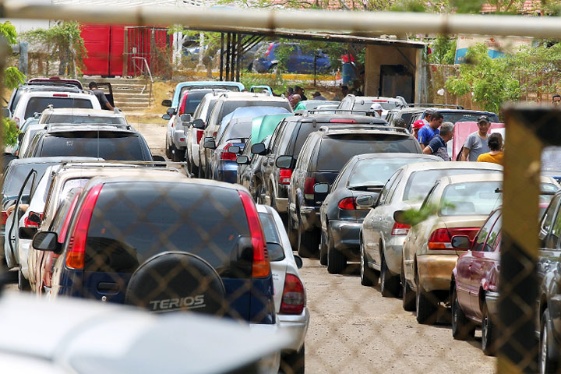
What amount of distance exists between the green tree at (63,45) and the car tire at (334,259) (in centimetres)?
2409

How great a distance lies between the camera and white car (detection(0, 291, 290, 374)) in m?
2.83

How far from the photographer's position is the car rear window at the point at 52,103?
25339 mm

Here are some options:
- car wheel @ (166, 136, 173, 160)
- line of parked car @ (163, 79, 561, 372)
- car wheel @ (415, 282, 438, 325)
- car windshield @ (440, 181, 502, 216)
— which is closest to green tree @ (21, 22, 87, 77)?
car wheel @ (166, 136, 173, 160)

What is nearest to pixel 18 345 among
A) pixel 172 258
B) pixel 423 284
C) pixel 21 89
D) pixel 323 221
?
pixel 172 258

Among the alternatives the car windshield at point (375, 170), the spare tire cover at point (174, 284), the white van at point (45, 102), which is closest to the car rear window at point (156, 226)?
→ the spare tire cover at point (174, 284)

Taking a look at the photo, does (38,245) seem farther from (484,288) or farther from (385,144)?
A: (385,144)

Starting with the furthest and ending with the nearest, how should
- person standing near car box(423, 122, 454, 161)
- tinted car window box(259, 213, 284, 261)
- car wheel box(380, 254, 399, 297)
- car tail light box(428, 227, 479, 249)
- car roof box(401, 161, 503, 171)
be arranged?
1. person standing near car box(423, 122, 454, 161)
2. car roof box(401, 161, 503, 171)
3. car wheel box(380, 254, 399, 297)
4. car tail light box(428, 227, 479, 249)
5. tinted car window box(259, 213, 284, 261)

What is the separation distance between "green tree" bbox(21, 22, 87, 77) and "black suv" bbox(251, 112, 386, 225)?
62.6 feet

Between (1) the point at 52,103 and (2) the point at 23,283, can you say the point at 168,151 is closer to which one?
(1) the point at 52,103

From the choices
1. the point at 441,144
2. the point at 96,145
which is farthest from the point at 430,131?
the point at 96,145

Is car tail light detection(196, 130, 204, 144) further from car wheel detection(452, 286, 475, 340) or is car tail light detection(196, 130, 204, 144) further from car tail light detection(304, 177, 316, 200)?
car wheel detection(452, 286, 475, 340)

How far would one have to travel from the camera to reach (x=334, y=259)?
14820 millimetres

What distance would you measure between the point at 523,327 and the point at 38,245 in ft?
15.0

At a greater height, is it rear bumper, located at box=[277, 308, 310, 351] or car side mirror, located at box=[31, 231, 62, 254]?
car side mirror, located at box=[31, 231, 62, 254]
